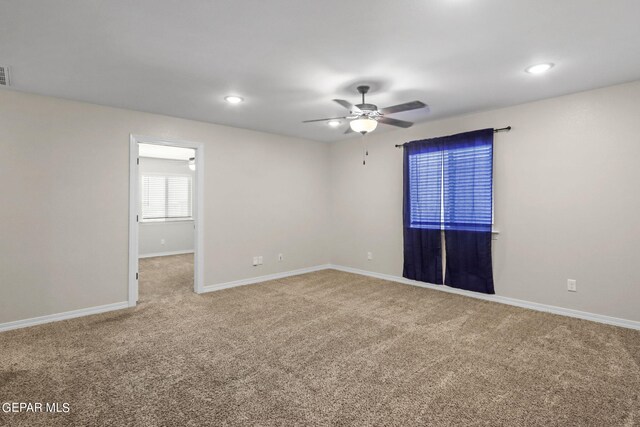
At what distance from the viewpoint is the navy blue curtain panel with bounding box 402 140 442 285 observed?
4.75 metres

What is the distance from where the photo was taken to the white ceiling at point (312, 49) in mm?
2039

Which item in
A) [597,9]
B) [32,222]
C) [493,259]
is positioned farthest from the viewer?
[493,259]

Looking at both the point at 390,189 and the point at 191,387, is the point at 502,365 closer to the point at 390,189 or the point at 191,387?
the point at 191,387

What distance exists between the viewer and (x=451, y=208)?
456cm

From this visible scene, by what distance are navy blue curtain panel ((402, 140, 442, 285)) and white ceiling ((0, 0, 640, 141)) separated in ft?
3.60

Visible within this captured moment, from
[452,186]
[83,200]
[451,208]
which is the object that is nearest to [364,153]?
[452,186]

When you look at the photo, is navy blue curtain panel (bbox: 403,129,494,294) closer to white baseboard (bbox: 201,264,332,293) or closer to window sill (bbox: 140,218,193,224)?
white baseboard (bbox: 201,264,332,293)

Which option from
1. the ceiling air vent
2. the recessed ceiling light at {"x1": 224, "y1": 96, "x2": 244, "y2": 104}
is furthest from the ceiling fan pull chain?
the ceiling air vent

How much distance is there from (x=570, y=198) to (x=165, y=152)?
757 cm

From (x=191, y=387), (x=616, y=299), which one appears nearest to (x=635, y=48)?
(x=616, y=299)

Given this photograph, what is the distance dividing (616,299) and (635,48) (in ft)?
8.12

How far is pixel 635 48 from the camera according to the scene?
2.55 m

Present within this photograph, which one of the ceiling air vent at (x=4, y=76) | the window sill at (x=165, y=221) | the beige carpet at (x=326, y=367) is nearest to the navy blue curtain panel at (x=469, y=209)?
the beige carpet at (x=326, y=367)

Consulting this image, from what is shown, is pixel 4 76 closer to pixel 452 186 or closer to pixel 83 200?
pixel 83 200
